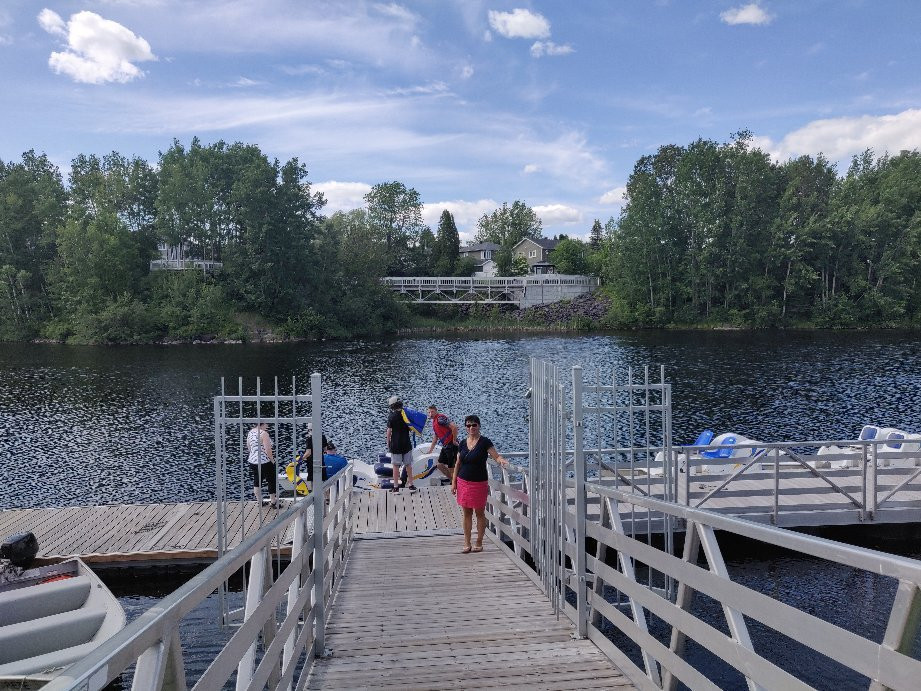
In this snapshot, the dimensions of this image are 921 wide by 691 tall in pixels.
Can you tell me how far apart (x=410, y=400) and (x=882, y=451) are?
2040 centimetres

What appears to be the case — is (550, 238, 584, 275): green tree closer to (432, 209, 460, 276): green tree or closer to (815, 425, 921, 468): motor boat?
(432, 209, 460, 276): green tree

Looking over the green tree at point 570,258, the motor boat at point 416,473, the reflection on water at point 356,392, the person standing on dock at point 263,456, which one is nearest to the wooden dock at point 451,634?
the person standing on dock at point 263,456

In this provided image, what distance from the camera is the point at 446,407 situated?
93.7 feet

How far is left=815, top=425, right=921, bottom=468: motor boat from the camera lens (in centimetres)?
1116

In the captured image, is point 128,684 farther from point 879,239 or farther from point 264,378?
point 879,239

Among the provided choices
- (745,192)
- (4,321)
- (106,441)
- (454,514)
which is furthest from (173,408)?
(745,192)

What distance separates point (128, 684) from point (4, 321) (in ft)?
220

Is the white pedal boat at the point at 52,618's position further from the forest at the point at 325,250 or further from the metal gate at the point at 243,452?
the forest at the point at 325,250

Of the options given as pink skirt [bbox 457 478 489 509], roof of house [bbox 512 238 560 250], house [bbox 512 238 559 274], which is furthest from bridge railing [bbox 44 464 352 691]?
roof of house [bbox 512 238 560 250]

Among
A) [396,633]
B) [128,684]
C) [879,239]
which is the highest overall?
[879,239]

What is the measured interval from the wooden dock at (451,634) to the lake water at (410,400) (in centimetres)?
304

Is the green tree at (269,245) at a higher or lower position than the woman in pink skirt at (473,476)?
higher

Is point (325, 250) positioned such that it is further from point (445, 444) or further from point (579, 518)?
point (579, 518)

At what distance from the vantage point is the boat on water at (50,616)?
680cm
